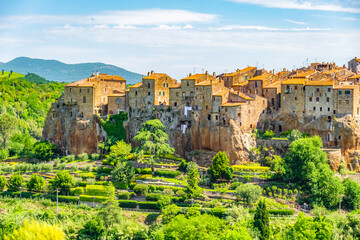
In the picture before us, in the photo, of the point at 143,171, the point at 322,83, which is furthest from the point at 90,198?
the point at 322,83

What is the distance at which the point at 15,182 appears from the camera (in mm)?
73188

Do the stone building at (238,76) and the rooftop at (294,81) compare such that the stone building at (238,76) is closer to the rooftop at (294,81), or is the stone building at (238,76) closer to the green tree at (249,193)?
the rooftop at (294,81)

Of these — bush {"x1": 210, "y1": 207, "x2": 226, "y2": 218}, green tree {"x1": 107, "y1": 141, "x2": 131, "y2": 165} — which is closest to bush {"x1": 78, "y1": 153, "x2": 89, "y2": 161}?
green tree {"x1": 107, "y1": 141, "x2": 131, "y2": 165}

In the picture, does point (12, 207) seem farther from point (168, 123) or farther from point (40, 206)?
point (168, 123)

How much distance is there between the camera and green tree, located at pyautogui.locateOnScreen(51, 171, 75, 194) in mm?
70838

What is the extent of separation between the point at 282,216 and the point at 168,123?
2324cm

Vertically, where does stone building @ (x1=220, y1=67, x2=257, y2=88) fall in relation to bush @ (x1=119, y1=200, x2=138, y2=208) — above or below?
above

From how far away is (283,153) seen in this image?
73.4 metres

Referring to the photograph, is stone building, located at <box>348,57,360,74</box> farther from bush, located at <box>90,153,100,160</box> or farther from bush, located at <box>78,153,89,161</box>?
bush, located at <box>78,153,89,161</box>

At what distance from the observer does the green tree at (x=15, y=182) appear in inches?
2881

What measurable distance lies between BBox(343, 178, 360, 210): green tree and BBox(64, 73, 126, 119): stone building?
36.2 meters

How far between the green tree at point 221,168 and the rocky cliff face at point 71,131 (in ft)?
65.1

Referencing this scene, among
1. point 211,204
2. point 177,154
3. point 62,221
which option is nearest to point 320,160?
point 211,204

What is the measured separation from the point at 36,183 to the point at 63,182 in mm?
3771
